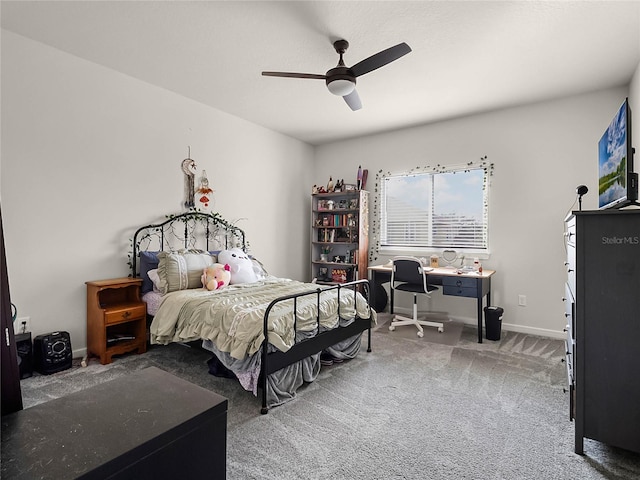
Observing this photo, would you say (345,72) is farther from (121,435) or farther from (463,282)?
(121,435)

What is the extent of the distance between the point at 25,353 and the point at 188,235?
1793 mm

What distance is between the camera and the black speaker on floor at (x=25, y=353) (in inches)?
103

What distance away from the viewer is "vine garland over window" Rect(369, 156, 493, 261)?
4.33 m

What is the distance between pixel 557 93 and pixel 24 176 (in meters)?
5.14

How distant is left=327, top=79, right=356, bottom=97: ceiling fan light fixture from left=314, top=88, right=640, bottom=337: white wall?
7.62ft

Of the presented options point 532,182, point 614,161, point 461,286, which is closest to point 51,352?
point 461,286

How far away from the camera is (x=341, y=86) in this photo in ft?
8.73

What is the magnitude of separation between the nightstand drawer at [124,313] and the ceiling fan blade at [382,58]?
2805 mm

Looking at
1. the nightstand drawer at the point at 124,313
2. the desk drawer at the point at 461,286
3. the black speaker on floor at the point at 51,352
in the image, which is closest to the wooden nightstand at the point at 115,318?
the nightstand drawer at the point at 124,313

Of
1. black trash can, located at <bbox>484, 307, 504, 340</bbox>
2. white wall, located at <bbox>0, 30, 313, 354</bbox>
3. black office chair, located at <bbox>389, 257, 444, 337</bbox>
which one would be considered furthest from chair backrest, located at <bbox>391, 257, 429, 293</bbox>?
white wall, located at <bbox>0, 30, 313, 354</bbox>

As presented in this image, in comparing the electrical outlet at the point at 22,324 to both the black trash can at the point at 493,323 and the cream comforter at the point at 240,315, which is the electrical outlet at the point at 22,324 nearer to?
the cream comforter at the point at 240,315

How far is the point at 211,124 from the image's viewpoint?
13.6 ft

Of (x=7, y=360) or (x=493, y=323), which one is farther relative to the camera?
(x=493, y=323)

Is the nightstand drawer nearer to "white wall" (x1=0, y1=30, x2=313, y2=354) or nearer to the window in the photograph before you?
"white wall" (x1=0, y1=30, x2=313, y2=354)
